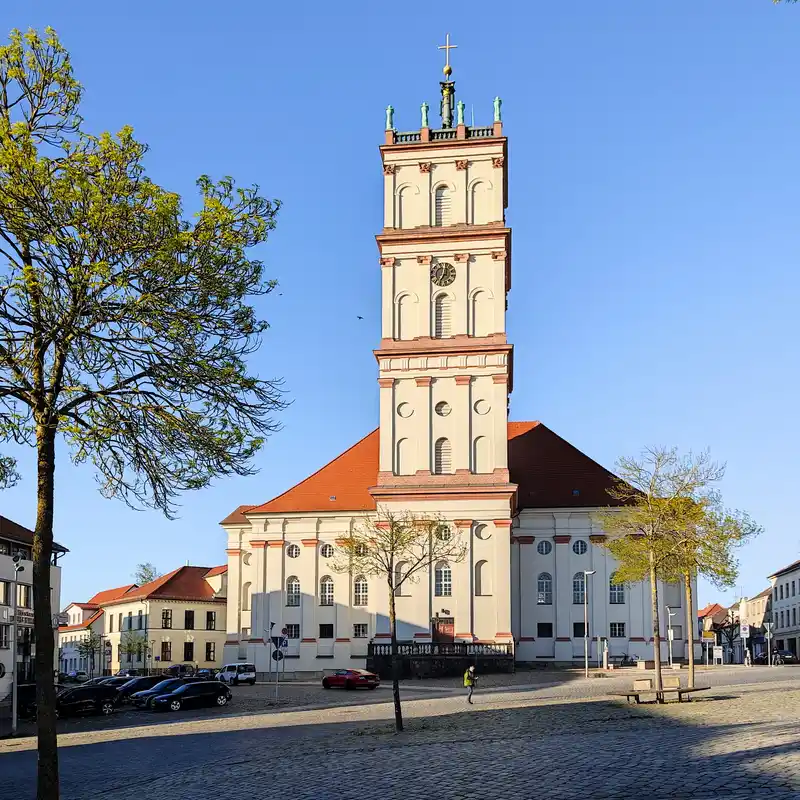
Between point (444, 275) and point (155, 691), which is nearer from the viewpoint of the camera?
point (155, 691)

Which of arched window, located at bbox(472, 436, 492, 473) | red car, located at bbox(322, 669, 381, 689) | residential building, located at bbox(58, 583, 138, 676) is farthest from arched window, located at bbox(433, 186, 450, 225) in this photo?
residential building, located at bbox(58, 583, 138, 676)

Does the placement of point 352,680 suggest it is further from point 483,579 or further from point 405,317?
point 405,317

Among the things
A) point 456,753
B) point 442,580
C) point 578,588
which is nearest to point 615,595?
point 578,588

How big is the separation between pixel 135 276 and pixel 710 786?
36.5ft

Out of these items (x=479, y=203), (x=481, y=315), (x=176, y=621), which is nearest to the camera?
(x=481, y=315)

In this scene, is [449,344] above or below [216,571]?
above

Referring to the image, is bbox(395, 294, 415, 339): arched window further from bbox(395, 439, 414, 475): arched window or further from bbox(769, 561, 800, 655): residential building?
bbox(769, 561, 800, 655): residential building

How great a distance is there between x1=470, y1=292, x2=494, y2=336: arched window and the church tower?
60 mm

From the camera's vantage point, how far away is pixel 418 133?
71.5 meters

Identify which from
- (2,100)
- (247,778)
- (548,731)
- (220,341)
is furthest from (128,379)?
(548,731)

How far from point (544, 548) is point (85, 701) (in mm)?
35349

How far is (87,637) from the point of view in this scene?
128m

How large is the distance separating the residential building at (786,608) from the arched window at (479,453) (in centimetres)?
6192

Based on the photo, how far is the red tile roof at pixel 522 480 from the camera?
73938mm
